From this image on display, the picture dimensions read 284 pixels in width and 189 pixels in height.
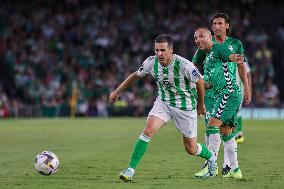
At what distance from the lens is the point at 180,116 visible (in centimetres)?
1083

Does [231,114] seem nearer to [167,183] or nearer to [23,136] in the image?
[167,183]


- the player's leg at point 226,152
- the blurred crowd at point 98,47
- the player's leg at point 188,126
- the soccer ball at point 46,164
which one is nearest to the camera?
the player's leg at point 188,126

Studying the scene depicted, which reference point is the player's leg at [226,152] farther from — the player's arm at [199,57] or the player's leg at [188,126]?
the player's arm at [199,57]

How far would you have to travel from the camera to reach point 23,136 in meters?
20.9

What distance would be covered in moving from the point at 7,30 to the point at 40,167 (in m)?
27.1

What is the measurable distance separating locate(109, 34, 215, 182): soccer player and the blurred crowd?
22421 mm

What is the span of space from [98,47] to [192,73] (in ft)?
86.7

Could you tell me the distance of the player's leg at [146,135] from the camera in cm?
1038

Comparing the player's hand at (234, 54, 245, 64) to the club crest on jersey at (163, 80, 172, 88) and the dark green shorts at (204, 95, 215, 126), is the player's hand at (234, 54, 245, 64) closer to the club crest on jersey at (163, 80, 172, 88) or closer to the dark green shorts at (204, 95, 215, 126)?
the club crest on jersey at (163, 80, 172, 88)

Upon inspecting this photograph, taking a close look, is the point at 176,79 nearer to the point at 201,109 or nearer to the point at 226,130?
the point at 201,109

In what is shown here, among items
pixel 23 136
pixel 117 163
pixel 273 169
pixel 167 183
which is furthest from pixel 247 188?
pixel 23 136

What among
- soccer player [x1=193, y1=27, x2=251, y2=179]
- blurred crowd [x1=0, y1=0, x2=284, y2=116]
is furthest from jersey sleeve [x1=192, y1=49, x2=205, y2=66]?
blurred crowd [x1=0, y1=0, x2=284, y2=116]

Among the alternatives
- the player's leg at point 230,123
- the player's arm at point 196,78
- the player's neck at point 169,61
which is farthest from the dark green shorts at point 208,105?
the player's neck at point 169,61

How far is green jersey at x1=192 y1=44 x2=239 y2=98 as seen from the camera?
37.0ft
